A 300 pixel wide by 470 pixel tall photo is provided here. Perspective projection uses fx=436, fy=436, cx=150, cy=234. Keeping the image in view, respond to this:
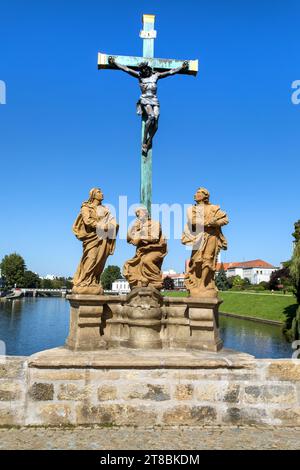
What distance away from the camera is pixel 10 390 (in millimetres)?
5055

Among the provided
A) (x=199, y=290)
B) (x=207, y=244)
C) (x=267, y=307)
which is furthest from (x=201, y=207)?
(x=267, y=307)

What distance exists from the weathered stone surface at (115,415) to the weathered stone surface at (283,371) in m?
1.53

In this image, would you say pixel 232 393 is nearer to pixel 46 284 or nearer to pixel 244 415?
pixel 244 415

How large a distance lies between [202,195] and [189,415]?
3071mm

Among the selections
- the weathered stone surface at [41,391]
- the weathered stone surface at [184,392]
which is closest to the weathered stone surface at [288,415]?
the weathered stone surface at [184,392]

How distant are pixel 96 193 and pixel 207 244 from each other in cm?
181

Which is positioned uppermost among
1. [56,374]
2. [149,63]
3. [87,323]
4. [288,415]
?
[149,63]

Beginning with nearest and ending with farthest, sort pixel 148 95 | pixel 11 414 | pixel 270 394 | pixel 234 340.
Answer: pixel 11 414 → pixel 270 394 → pixel 148 95 → pixel 234 340

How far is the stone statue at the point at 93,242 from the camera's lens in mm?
6223

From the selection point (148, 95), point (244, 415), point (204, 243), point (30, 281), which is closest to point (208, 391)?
point (244, 415)

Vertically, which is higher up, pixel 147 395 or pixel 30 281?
pixel 147 395

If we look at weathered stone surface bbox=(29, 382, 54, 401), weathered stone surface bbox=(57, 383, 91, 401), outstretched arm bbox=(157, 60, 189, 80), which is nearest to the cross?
outstretched arm bbox=(157, 60, 189, 80)

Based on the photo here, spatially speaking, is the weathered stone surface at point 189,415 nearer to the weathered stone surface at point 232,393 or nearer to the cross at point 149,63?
the weathered stone surface at point 232,393
